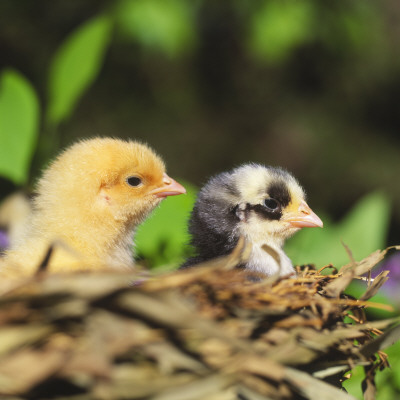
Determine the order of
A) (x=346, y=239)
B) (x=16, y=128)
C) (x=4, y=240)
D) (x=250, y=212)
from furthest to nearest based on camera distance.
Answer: (x=346, y=239) < (x=16, y=128) < (x=4, y=240) < (x=250, y=212)

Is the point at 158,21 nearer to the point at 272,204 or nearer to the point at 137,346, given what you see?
the point at 272,204

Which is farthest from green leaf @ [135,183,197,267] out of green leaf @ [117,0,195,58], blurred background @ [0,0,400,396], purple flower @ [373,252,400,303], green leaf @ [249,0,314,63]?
green leaf @ [249,0,314,63]

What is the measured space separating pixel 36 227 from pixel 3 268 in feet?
0.72

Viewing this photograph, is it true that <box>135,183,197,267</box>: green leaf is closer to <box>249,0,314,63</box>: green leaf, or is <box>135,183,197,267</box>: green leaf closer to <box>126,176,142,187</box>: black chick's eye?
<box>126,176,142,187</box>: black chick's eye

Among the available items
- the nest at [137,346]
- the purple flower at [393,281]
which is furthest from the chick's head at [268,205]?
the nest at [137,346]

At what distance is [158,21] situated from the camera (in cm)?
318

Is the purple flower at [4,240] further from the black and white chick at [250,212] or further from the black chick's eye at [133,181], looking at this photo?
the black and white chick at [250,212]

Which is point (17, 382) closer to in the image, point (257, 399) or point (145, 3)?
point (257, 399)

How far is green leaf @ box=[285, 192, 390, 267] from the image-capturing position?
1.71 m

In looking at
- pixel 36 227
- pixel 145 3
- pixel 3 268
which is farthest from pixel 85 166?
pixel 145 3

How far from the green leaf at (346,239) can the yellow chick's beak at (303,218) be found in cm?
26

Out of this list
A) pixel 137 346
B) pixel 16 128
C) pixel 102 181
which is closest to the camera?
pixel 137 346

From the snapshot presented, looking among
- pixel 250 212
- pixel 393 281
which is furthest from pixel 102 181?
pixel 393 281

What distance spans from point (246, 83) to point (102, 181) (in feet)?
10.1
